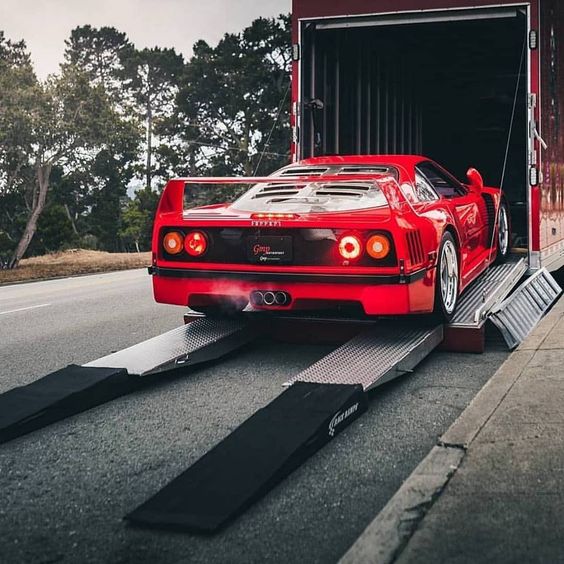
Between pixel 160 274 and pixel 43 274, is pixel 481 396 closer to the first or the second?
pixel 160 274

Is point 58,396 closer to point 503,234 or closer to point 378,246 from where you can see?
point 378,246

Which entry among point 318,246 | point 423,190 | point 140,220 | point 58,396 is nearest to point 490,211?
point 423,190

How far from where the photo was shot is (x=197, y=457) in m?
4.11

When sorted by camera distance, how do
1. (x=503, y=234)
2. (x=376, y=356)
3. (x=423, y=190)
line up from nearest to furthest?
(x=376, y=356)
(x=423, y=190)
(x=503, y=234)

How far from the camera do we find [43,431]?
4613mm

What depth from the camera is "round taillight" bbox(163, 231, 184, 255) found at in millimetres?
6117

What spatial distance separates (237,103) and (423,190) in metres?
40.8

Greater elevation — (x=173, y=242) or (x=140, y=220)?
(x=173, y=242)

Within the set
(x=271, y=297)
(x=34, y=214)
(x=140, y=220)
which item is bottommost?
(x=140, y=220)

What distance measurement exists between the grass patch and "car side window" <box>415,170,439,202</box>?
47.5 feet

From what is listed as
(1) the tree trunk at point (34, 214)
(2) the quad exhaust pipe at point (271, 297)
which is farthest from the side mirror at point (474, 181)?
(1) the tree trunk at point (34, 214)

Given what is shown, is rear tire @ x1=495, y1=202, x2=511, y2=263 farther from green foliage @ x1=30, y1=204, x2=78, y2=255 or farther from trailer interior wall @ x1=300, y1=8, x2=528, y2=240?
green foliage @ x1=30, y1=204, x2=78, y2=255

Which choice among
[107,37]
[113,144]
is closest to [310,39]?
[113,144]

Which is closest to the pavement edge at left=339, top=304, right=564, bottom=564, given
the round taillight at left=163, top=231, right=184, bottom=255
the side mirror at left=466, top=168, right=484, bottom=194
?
the round taillight at left=163, top=231, right=184, bottom=255
